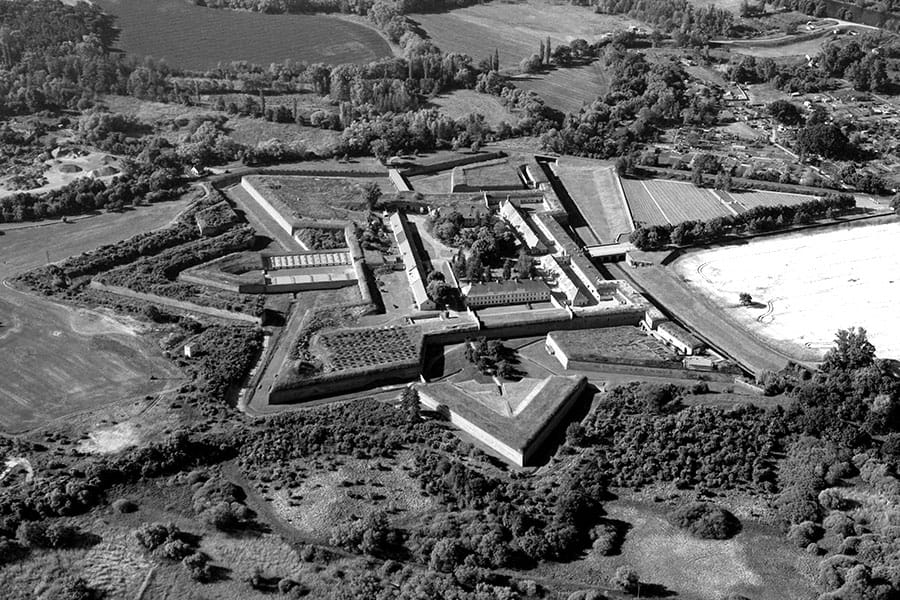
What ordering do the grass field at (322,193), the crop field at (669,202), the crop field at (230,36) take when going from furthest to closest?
1. the crop field at (230,36)
2. the crop field at (669,202)
3. the grass field at (322,193)

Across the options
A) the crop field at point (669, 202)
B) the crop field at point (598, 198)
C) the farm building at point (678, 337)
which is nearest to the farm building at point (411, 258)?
the farm building at point (678, 337)

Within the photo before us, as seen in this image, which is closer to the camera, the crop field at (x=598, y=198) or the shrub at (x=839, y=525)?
the shrub at (x=839, y=525)

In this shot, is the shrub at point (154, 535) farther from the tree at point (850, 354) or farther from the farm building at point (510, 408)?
the tree at point (850, 354)

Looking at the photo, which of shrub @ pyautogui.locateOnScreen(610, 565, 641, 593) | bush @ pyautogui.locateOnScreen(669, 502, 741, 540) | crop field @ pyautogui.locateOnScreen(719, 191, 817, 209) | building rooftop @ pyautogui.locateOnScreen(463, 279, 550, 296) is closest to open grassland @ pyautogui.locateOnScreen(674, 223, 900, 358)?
crop field @ pyautogui.locateOnScreen(719, 191, 817, 209)

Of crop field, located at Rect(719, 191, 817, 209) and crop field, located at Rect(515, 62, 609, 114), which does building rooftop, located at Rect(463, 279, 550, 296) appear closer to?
crop field, located at Rect(719, 191, 817, 209)

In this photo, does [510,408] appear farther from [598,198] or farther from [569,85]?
[569,85]
